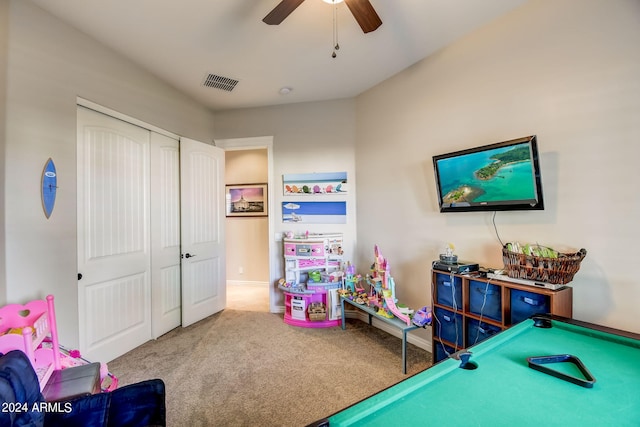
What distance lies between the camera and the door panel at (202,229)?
325 centimetres

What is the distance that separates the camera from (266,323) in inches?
130

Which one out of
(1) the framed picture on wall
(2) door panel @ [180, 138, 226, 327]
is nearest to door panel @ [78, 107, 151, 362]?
(2) door panel @ [180, 138, 226, 327]

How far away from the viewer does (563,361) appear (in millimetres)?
1090

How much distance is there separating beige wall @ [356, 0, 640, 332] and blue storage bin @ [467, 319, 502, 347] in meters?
0.51

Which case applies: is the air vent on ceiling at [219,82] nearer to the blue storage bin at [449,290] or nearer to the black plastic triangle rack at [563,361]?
the blue storage bin at [449,290]

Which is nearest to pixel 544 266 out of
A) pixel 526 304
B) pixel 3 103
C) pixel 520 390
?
pixel 526 304

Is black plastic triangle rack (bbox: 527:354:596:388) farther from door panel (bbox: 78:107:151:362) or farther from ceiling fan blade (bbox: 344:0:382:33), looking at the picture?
door panel (bbox: 78:107:151:362)

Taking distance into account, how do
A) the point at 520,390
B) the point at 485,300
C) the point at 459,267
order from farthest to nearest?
the point at 459,267 → the point at 485,300 → the point at 520,390

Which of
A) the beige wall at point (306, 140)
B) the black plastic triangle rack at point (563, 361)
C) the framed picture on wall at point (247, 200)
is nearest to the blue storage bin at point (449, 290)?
the black plastic triangle rack at point (563, 361)

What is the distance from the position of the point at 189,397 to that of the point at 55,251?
150cm

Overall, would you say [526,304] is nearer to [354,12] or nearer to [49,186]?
[354,12]

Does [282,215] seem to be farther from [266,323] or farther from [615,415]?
[615,415]

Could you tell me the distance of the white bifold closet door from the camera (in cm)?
231

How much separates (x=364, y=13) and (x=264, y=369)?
111 inches
